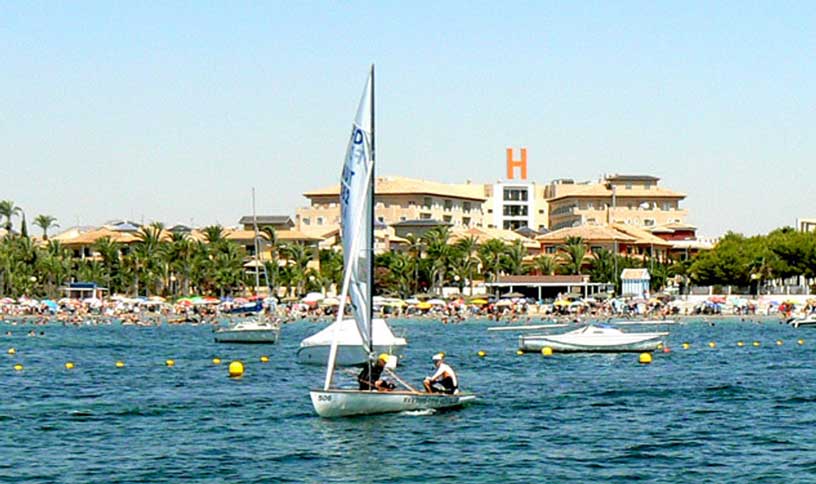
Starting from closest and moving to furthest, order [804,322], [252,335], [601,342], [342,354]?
1. [342,354]
2. [601,342]
3. [252,335]
4. [804,322]

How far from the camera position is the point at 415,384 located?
55781 millimetres

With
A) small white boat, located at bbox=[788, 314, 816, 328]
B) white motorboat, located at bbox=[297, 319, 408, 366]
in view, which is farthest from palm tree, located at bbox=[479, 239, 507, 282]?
white motorboat, located at bbox=[297, 319, 408, 366]

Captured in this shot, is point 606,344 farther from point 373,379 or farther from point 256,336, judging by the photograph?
point 373,379

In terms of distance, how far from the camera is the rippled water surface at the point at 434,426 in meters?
34.1

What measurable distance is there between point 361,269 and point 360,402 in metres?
4.07

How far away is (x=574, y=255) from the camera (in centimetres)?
16362

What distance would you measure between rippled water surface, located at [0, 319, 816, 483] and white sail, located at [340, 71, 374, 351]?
3692 millimetres

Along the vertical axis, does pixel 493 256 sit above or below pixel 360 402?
above

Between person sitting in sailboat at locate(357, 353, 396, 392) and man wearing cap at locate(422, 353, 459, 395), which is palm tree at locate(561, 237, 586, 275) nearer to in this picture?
man wearing cap at locate(422, 353, 459, 395)

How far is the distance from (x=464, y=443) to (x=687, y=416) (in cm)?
984

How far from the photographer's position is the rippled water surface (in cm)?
3409

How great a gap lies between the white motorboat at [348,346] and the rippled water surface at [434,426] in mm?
1394

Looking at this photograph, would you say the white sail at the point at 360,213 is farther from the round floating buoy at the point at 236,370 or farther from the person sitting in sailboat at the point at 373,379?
the round floating buoy at the point at 236,370

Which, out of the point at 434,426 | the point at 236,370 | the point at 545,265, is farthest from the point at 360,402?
the point at 545,265
